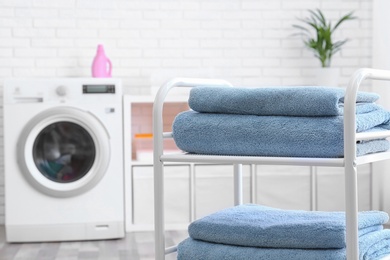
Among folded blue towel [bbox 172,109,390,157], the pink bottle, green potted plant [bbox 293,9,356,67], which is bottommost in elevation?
folded blue towel [bbox 172,109,390,157]

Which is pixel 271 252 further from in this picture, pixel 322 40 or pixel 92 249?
pixel 322 40

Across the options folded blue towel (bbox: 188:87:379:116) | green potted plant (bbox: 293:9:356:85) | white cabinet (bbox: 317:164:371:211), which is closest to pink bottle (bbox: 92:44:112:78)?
green potted plant (bbox: 293:9:356:85)

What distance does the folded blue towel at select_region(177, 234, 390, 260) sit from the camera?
159cm

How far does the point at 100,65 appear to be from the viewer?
4.64 metres

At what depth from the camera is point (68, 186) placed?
431 cm

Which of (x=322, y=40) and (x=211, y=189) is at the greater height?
(x=322, y=40)

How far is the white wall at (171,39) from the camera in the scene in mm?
4883

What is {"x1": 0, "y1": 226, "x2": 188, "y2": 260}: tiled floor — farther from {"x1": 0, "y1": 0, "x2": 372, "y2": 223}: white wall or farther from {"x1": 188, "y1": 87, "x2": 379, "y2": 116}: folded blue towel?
{"x1": 188, "y1": 87, "x2": 379, "y2": 116}: folded blue towel

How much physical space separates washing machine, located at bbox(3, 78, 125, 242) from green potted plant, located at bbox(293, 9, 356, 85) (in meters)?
A: 1.32

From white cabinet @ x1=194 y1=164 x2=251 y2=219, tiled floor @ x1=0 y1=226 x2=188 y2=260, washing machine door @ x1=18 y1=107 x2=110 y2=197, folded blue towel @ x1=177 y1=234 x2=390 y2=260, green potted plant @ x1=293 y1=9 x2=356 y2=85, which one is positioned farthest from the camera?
green potted plant @ x1=293 y1=9 x2=356 y2=85

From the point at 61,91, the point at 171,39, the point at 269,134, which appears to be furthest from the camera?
the point at 171,39

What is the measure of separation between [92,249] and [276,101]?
2686mm

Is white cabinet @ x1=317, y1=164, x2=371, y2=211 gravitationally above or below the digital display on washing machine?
below

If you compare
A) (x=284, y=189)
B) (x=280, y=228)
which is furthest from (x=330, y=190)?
(x=280, y=228)
